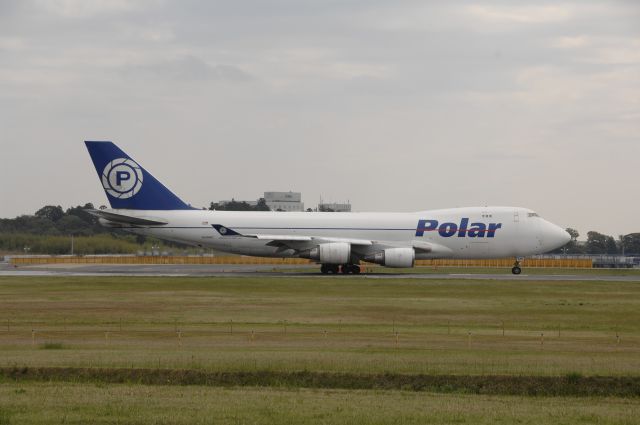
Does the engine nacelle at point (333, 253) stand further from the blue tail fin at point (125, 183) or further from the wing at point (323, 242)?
the blue tail fin at point (125, 183)

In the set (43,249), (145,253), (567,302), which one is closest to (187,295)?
(567,302)

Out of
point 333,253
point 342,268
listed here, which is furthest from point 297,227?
point 342,268

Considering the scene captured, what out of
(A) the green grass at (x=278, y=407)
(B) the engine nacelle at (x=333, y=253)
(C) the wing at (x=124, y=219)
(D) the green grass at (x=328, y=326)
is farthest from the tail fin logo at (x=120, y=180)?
(A) the green grass at (x=278, y=407)

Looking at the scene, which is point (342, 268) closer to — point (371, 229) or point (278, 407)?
point (371, 229)

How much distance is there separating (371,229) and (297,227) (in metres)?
5.48

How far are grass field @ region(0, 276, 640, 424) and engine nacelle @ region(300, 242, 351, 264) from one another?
34.7ft

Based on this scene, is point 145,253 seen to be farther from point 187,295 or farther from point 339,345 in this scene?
point 339,345

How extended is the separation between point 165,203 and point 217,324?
35921mm

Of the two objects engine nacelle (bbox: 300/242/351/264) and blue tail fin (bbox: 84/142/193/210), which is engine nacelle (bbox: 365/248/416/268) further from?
blue tail fin (bbox: 84/142/193/210)

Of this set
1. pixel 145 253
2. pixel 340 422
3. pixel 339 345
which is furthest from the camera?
pixel 145 253

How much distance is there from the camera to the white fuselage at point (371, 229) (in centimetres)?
7175

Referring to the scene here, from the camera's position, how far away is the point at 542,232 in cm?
7419

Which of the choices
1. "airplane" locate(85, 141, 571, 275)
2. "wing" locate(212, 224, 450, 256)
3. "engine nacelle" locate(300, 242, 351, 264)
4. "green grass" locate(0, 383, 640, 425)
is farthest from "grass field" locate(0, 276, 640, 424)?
"airplane" locate(85, 141, 571, 275)

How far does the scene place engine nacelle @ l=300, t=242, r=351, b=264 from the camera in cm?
7019
